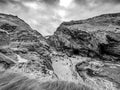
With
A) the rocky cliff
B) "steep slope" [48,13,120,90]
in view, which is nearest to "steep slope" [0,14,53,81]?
the rocky cliff

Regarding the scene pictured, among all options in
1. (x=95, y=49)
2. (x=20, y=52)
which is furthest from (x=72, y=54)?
(x=20, y=52)

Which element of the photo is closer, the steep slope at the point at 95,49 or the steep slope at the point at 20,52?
the steep slope at the point at 20,52

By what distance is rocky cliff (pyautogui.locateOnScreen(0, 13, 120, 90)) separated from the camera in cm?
511

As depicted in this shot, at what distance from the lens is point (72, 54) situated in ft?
27.7

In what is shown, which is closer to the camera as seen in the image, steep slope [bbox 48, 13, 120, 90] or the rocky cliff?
the rocky cliff

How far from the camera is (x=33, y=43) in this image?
24.5 ft

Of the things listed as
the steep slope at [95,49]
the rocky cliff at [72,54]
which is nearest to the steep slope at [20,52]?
the rocky cliff at [72,54]

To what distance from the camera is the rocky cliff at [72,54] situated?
5.11 m

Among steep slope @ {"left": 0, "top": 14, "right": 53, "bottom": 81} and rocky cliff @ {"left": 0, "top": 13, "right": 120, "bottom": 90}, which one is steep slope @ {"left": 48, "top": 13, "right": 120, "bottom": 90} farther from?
steep slope @ {"left": 0, "top": 14, "right": 53, "bottom": 81}

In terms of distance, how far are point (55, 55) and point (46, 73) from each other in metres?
3.37

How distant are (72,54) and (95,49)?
1.95m

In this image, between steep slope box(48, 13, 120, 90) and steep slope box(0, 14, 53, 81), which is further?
steep slope box(48, 13, 120, 90)

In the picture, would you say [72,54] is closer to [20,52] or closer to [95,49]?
[95,49]

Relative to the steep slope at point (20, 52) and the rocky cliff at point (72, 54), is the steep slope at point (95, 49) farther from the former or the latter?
the steep slope at point (20, 52)
